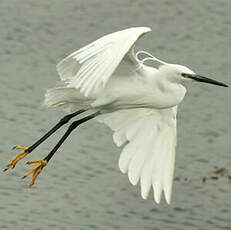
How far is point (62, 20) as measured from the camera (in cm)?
2102

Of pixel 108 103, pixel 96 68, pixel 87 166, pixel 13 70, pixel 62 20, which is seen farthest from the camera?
pixel 62 20

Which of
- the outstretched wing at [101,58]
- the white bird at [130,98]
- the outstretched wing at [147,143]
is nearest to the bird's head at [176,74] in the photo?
the white bird at [130,98]

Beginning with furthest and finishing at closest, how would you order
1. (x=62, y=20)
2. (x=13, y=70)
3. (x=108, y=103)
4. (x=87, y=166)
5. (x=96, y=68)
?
(x=62, y=20)
(x=13, y=70)
(x=87, y=166)
(x=108, y=103)
(x=96, y=68)

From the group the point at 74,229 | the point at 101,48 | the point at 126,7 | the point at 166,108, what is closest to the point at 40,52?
the point at 126,7

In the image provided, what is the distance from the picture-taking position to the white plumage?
35.7ft

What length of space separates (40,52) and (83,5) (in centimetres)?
207

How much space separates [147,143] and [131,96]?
1.01 m

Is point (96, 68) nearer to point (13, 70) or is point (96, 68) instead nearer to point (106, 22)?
point (13, 70)

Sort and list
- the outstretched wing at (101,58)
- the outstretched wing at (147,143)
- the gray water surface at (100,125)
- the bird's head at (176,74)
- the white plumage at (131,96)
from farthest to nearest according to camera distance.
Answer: the gray water surface at (100,125) → the outstretched wing at (147,143) → the bird's head at (176,74) → the white plumage at (131,96) → the outstretched wing at (101,58)

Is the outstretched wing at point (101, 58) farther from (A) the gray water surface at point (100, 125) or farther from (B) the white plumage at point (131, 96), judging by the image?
(A) the gray water surface at point (100, 125)

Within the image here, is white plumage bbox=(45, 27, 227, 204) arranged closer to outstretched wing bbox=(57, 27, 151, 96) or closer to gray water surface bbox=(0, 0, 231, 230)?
outstretched wing bbox=(57, 27, 151, 96)

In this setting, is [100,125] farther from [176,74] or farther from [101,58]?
[101,58]

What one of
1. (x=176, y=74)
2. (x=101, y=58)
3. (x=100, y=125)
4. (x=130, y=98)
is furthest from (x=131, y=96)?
(x=100, y=125)

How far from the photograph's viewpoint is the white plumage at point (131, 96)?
10883mm
